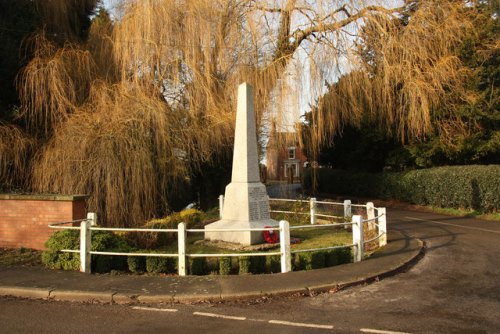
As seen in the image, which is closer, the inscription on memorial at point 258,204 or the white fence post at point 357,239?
the white fence post at point 357,239

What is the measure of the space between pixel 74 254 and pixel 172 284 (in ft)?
7.73

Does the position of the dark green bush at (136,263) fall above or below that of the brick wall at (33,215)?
below

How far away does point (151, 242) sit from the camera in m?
10.2

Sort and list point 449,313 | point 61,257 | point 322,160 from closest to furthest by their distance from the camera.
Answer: point 449,313 → point 61,257 → point 322,160

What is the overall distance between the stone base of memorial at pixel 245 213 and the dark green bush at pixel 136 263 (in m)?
2.19

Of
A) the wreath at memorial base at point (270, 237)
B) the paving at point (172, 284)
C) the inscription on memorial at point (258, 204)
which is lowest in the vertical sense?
the paving at point (172, 284)

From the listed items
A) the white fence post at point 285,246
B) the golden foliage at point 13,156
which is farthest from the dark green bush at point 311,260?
the golden foliage at point 13,156

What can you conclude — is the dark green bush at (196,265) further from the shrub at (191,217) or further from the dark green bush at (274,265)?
the shrub at (191,217)

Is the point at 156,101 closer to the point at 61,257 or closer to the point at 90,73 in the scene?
the point at 90,73

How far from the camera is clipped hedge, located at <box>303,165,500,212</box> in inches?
723

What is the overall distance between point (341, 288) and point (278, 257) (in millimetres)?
1618

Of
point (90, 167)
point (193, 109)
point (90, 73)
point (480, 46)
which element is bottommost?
point (90, 167)

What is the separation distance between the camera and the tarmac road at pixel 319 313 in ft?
17.1

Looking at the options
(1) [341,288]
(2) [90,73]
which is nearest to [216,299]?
(1) [341,288]
